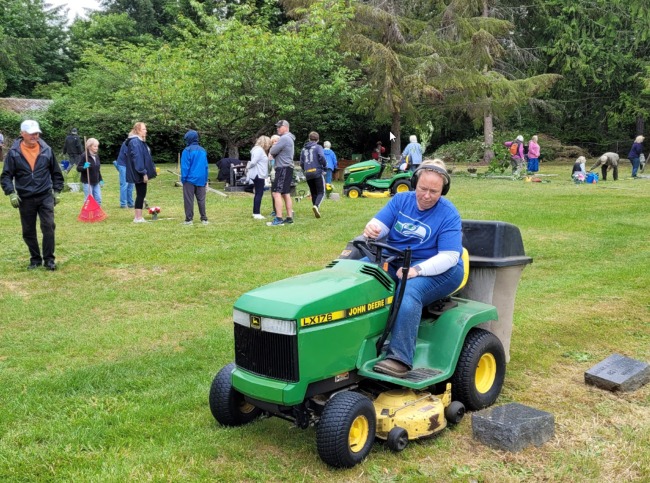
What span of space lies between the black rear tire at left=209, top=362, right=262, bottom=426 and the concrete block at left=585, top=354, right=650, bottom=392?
2.75 meters

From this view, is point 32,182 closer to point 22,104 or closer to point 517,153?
point 517,153

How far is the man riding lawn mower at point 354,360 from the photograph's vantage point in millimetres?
3738

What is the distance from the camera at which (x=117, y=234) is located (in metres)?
11.5

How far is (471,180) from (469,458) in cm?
2043

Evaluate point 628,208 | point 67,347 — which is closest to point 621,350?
point 67,347

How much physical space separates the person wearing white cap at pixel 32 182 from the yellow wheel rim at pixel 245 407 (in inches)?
219

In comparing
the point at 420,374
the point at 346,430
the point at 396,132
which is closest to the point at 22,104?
the point at 396,132

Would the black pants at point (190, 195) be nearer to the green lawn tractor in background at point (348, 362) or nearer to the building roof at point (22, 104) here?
the green lawn tractor in background at point (348, 362)

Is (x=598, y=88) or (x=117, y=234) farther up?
(x=598, y=88)

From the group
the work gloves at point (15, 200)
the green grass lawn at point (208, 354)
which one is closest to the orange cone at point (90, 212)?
the green grass lawn at point (208, 354)

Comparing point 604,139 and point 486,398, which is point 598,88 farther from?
point 486,398

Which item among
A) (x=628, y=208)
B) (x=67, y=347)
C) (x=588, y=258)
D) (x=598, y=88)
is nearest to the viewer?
(x=67, y=347)

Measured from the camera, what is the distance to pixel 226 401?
418cm

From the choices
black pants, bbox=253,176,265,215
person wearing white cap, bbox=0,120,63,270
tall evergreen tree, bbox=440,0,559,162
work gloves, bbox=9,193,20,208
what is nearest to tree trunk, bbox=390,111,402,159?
tall evergreen tree, bbox=440,0,559,162
